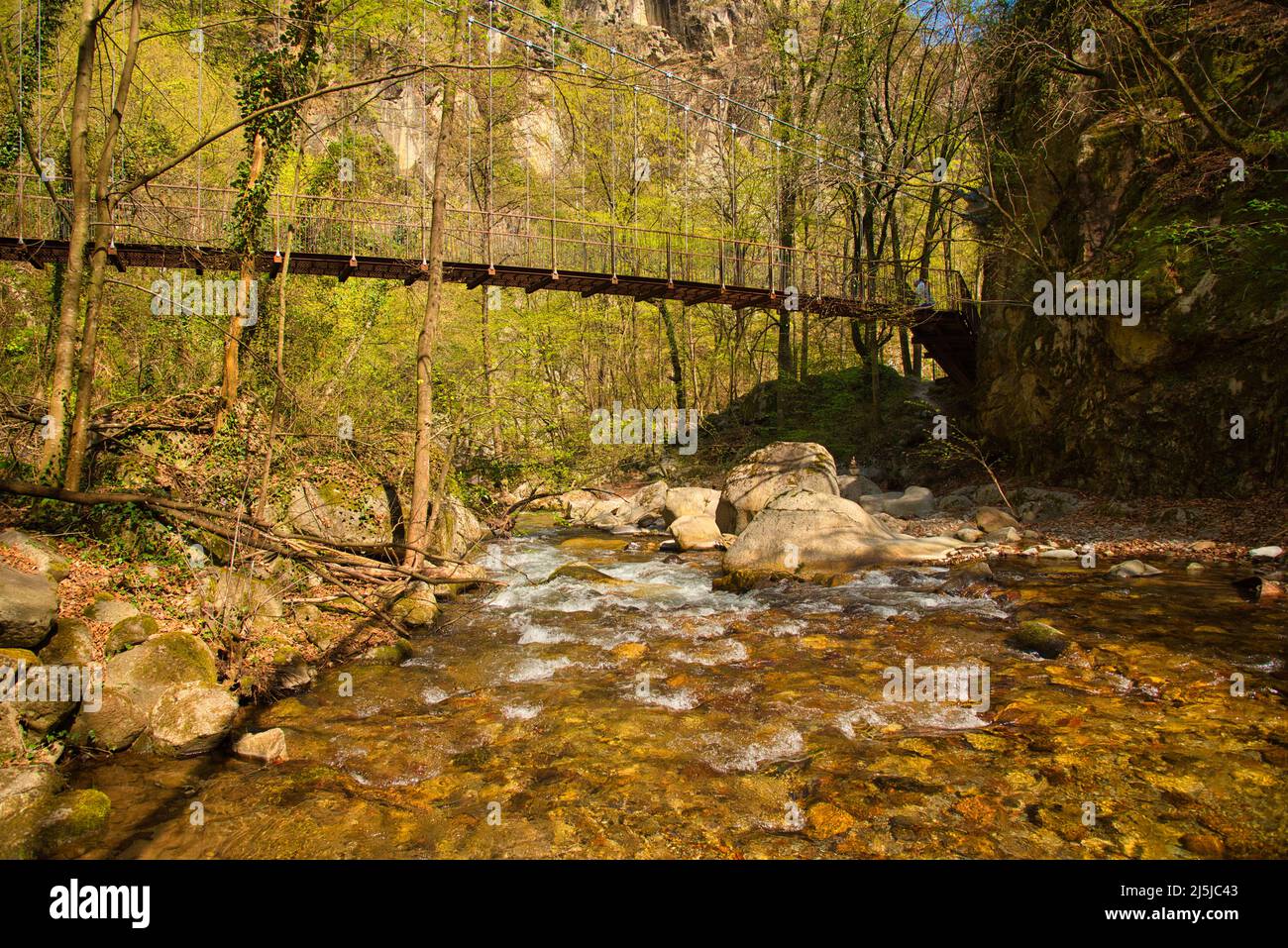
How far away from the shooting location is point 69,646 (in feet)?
12.7

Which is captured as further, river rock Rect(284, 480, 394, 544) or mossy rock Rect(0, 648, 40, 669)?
river rock Rect(284, 480, 394, 544)

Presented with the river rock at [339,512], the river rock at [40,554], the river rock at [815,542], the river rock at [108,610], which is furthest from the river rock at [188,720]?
the river rock at [815,542]

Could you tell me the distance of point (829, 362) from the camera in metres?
19.6

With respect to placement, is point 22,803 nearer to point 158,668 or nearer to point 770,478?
point 158,668

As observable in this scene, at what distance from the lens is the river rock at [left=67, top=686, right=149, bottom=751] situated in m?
3.59

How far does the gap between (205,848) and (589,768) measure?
1.69 meters

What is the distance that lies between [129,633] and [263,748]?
1252mm

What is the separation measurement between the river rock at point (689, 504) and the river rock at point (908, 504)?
2551 mm

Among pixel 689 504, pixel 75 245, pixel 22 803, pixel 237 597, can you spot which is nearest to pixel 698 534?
pixel 689 504

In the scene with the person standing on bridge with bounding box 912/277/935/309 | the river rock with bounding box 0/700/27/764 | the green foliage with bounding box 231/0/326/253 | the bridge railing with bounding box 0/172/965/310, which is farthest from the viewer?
the person standing on bridge with bounding box 912/277/935/309

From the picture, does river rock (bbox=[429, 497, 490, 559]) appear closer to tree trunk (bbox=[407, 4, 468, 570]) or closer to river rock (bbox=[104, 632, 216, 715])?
tree trunk (bbox=[407, 4, 468, 570])

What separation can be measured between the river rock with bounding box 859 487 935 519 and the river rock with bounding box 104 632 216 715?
9.64 m

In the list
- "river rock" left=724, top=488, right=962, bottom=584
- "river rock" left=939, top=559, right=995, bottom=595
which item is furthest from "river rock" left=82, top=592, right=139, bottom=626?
"river rock" left=939, top=559, right=995, bottom=595

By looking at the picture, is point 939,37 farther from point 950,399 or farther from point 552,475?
point 552,475
